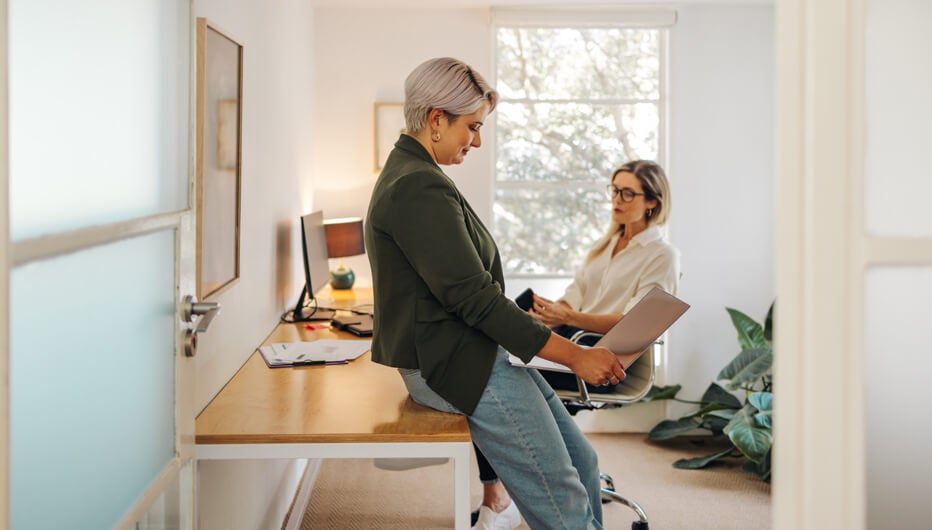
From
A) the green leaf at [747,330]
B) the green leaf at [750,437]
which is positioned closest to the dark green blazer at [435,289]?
the green leaf at [750,437]

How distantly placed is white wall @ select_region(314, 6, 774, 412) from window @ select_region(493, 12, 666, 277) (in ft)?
0.43

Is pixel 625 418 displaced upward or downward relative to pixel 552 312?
downward

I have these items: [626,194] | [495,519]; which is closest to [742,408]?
[626,194]

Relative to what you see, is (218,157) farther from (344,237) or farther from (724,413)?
Answer: (724,413)

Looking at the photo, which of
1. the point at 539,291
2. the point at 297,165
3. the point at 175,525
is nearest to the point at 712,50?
the point at 539,291

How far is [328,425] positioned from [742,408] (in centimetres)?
294

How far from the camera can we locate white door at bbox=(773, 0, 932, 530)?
3.11 feet

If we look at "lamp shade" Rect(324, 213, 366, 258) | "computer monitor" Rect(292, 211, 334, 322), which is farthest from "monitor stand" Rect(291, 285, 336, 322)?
"lamp shade" Rect(324, 213, 366, 258)

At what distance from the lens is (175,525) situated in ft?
5.45

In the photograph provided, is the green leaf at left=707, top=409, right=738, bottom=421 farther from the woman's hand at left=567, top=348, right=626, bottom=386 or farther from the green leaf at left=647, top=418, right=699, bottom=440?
the woman's hand at left=567, top=348, right=626, bottom=386

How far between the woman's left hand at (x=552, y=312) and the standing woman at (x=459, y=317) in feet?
3.58

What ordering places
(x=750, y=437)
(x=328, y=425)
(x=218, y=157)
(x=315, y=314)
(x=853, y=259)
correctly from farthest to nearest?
(x=750, y=437) → (x=315, y=314) → (x=218, y=157) → (x=328, y=425) → (x=853, y=259)

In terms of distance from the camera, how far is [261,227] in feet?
10.9

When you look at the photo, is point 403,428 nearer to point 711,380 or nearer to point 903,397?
point 903,397
